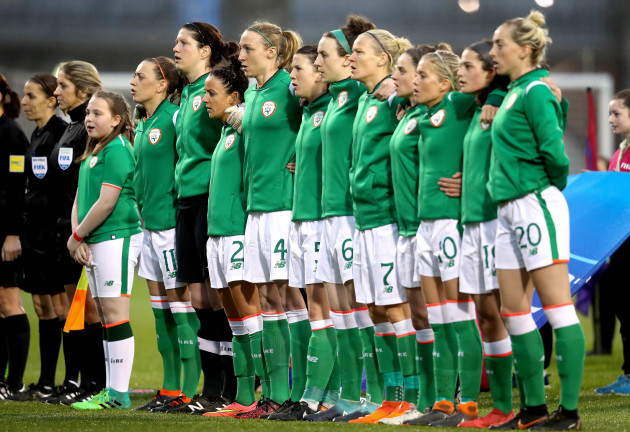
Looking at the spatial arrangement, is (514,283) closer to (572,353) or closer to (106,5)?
Answer: (572,353)

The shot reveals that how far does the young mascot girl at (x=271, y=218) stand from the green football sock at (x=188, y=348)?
1.71 ft

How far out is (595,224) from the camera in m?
6.75

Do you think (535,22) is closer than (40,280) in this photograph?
Yes

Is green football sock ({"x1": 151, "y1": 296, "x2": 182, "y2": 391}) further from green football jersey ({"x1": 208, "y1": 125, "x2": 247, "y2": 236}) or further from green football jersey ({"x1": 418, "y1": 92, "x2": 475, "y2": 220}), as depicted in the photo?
green football jersey ({"x1": 418, "y1": 92, "x2": 475, "y2": 220})

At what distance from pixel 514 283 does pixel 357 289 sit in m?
0.92

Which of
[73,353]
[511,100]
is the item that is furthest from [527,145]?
[73,353]

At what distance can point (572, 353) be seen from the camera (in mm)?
4414

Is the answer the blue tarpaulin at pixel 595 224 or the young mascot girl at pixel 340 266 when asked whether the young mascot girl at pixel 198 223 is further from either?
the blue tarpaulin at pixel 595 224

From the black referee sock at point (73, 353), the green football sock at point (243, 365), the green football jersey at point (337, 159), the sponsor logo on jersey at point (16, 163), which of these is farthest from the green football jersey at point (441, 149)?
the sponsor logo on jersey at point (16, 163)

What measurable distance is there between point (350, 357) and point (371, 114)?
1264 mm

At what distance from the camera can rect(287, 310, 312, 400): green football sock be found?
555 centimetres

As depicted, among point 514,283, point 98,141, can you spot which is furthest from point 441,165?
point 98,141

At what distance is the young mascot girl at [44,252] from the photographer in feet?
22.8

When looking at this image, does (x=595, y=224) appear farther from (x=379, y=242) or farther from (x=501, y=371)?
(x=501, y=371)
